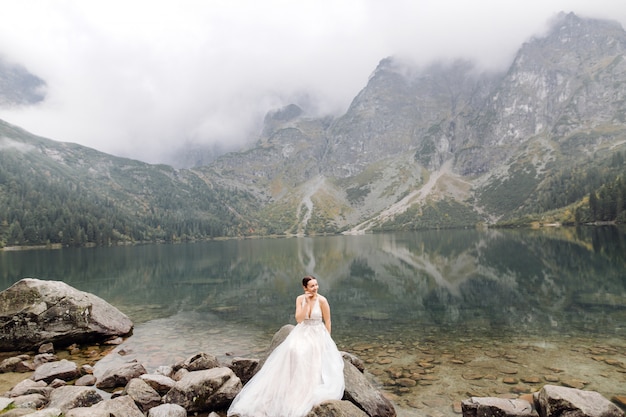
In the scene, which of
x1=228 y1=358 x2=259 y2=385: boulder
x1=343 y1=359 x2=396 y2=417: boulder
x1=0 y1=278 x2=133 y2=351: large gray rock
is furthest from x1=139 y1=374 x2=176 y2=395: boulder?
→ x1=0 y1=278 x2=133 y2=351: large gray rock

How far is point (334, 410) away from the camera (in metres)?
10.4

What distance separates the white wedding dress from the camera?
11.1 m

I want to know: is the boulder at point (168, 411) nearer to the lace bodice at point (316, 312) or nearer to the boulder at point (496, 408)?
the lace bodice at point (316, 312)

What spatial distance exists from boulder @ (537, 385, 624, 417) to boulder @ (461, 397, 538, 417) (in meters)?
0.53

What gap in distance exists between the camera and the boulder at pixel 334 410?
10.4 meters

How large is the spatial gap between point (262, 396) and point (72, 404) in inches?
285

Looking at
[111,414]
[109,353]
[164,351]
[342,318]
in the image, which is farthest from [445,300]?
[111,414]

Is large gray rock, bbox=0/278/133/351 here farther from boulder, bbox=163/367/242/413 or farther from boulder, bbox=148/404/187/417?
boulder, bbox=148/404/187/417

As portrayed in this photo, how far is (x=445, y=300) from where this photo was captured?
37.3 metres

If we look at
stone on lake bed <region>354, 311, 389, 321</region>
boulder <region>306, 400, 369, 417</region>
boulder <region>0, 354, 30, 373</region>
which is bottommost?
stone on lake bed <region>354, 311, 389, 321</region>

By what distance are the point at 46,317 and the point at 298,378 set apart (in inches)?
864

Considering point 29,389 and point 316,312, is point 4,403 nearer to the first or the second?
point 29,389

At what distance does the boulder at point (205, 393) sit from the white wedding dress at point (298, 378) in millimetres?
1828

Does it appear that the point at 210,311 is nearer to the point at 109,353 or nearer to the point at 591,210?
the point at 109,353
